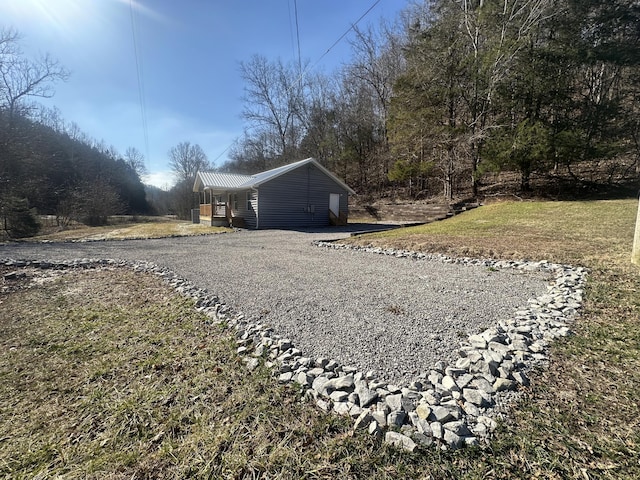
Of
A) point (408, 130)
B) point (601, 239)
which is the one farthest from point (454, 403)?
point (408, 130)

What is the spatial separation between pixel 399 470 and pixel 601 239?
8810 mm

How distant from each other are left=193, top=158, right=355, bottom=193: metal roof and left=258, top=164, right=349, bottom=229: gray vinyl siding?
1.06 feet

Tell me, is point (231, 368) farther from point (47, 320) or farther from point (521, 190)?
point (521, 190)

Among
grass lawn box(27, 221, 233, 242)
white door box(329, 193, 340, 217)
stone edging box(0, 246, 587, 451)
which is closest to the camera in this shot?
stone edging box(0, 246, 587, 451)

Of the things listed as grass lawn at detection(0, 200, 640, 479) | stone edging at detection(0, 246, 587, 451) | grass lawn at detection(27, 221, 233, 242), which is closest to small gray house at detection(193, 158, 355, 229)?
grass lawn at detection(27, 221, 233, 242)

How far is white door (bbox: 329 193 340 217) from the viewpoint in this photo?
17.9 meters

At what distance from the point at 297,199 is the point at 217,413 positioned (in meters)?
15.3

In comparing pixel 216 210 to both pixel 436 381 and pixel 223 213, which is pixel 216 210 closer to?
pixel 223 213

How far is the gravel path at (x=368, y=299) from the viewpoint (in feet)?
8.30

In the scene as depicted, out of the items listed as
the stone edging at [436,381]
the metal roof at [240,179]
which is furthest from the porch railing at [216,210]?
the stone edging at [436,381]

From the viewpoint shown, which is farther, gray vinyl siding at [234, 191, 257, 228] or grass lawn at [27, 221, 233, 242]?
gray vinyl siding at [234, 191, 257, 228]

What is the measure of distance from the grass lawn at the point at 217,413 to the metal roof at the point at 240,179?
504 inches

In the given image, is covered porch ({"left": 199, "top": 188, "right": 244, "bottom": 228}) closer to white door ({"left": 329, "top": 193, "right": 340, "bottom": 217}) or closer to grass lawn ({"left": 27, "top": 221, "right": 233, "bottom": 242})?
grass lawn ({"left": 27, "top": 221, "right": 233, "bottom": 242})

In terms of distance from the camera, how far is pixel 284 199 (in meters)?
16.2
